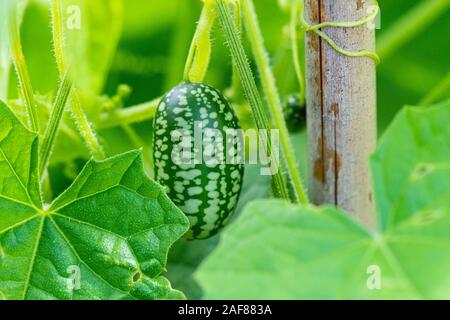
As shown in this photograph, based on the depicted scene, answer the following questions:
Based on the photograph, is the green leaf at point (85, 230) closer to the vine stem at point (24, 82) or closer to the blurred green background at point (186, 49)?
the vine stem at point (24, 82)

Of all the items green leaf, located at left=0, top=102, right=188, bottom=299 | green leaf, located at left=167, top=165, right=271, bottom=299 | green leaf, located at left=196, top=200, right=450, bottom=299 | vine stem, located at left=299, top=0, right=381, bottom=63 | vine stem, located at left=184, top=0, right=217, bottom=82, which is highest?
vine stem, located at left=184, top=0, right=217, bottom=82

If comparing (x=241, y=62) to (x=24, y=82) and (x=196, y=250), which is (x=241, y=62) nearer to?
(x=24, y=82)

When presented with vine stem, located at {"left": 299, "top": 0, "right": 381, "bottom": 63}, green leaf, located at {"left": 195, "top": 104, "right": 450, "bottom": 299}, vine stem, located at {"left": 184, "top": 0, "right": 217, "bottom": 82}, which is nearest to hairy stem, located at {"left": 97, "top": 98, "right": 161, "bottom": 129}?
vine stem, located at {"left": 184, "top": 0, "right": 217, "bottom": 82}

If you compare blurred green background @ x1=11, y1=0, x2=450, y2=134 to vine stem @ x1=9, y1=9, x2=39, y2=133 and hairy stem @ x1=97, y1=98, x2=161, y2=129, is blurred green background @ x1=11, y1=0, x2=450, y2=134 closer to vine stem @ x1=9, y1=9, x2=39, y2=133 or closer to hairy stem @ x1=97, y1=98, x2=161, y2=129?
hairy stem @ x1=97, y1=98, x2=161, y2=129

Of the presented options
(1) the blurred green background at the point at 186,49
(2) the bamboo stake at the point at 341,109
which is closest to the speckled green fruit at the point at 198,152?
(2) the bamboo stake at the point at 341,109

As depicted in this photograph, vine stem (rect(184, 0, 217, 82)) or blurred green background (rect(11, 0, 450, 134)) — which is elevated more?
blurred green background (rect(11, 0, 450, 134))

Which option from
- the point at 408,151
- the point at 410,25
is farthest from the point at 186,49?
the point at 408,151
